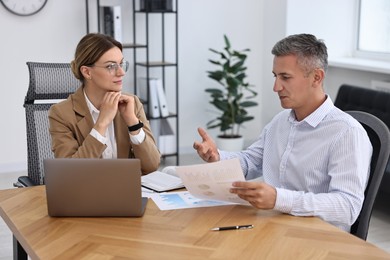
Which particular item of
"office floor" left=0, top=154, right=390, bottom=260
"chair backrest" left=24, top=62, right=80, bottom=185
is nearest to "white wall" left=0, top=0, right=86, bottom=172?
"office floor" left=0, top=154, right=390, bottom=260

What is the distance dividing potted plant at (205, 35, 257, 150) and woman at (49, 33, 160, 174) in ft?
9.50

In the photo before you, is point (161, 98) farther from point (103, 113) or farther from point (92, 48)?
point (103, 113)

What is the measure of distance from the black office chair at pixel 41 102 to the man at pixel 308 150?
2.99 ft

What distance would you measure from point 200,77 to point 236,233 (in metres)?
4.08

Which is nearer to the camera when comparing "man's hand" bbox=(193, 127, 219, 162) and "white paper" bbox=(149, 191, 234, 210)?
"white paper" bbox=(149, 191, 234, 210)

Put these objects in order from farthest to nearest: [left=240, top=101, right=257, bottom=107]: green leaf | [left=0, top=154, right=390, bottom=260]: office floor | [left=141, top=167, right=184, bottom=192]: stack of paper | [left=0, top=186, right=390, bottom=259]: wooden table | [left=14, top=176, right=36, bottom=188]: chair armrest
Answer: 1. [left=240, top=101, right=257, bottom=107]: green leaf
2. [left=0, top=154, right=390, bottom=260]: office floor
3. [left=14, top=176, right=36, bottom=188]: chair armrest
4. [left=141, top=167, right=184, bottom=192]: stack of paper
5. [left=0, top=186, right=390, bottom=259]: wooden table

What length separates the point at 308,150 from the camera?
2248 millimetres

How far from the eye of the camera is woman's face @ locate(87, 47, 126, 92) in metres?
2.60

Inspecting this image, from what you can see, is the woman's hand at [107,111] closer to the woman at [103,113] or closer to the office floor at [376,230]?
the woman at [103,113]

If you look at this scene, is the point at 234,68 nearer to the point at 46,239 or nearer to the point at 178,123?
the point at 178,123

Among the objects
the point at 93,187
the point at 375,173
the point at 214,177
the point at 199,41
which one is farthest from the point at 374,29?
the point at 93,187

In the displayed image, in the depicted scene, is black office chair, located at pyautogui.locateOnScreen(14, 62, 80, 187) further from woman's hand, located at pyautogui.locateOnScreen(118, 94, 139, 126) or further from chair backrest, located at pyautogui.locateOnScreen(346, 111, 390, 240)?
chair backrest, located at pyautogui.locateOnScreen(346, 111, 390, 240)

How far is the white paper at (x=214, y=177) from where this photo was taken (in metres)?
1.95

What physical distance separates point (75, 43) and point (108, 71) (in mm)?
2892
